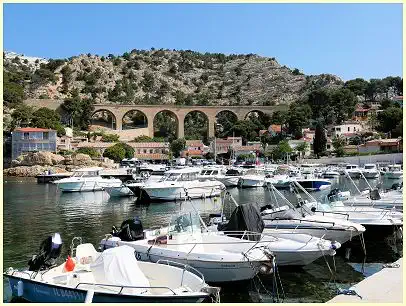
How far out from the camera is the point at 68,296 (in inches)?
362

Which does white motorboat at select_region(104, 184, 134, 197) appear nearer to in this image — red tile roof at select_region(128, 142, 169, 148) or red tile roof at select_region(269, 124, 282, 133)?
red tile roof at select_region(128, 142, 169, 148)

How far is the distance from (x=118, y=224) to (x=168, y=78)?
109 metres

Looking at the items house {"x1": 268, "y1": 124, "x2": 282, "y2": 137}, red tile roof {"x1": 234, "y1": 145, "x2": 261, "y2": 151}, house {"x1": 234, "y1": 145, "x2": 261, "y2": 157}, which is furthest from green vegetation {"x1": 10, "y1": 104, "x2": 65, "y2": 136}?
house {"x1": 268, "y1": 124, "x2": 282, "y2": 137}

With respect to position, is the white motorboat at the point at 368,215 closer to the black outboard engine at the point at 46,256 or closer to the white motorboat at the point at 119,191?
the black outboard engine at the point at 46,256

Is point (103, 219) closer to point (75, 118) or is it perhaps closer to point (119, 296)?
point (119, 296)

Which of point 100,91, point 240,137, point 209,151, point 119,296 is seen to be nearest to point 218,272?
point 119,296

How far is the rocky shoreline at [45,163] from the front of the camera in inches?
2311

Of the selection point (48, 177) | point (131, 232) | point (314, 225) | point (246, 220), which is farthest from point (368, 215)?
point (48, 177)

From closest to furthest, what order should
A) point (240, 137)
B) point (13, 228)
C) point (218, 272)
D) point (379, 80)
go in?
1. point (218, 272)
2. point (13, 228)
3. point (240, 137)
4. point (379, 80)

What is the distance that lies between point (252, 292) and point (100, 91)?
96.2 meters

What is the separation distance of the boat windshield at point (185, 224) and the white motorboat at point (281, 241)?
0.84 metres

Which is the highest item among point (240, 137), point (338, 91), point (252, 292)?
point (338, 91)

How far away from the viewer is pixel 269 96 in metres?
122

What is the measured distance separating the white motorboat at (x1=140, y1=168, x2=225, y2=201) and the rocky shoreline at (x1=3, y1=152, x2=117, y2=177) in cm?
2873
